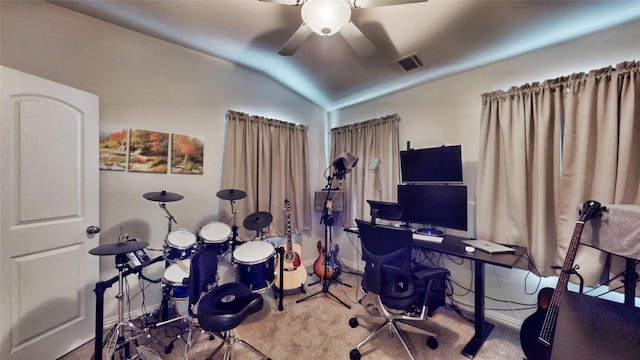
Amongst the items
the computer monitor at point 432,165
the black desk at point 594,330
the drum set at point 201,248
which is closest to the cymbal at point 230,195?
the drum set at point 201,248

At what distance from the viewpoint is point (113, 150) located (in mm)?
→ 1963

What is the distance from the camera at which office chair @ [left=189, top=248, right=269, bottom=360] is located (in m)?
1.32

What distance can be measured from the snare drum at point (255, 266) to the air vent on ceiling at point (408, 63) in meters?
2.36

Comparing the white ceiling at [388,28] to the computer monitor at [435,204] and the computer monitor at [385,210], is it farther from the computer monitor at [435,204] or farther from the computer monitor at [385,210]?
the computer monitor at [385,210]

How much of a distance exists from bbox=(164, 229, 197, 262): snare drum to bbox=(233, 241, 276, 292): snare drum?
391 millimetres

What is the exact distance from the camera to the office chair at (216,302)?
132 cm

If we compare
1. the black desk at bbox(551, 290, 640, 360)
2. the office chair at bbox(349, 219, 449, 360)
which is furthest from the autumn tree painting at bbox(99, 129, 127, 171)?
the black desk at bbox(551, 290, 640, 360)

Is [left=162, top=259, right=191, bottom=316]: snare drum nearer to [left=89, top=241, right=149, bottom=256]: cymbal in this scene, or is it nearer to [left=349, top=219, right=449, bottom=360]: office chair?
[left=89, top=241, right=149, bottom=256]: cymbal

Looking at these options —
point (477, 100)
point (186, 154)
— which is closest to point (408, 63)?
point (477, 100)

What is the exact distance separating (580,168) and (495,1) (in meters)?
1.42

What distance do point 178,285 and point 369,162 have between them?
2.60m

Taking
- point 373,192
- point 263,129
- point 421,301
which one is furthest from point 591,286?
point 263,129

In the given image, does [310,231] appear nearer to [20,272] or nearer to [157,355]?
[157,355]

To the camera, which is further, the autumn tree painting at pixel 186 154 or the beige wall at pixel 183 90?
the autumn tree painting at pixel 186 154
